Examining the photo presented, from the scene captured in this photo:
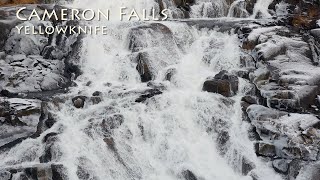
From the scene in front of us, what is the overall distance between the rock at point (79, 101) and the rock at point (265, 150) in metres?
5.31

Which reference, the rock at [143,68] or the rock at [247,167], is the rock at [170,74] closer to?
the rock at [143,68]

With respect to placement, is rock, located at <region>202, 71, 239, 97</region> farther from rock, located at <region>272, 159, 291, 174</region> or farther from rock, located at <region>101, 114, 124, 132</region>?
rock, located at <region>101, 114, 124, 132</region>

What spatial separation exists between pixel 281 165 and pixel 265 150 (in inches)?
24.9

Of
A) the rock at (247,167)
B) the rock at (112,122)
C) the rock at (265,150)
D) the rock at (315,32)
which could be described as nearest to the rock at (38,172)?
the rock at (112,122)

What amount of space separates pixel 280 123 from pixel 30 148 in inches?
266

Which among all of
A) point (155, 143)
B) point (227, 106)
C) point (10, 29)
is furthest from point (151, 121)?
point (10, 29)

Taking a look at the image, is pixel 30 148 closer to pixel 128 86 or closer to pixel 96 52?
pixel 128 86

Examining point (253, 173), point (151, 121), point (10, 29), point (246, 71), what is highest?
point (10, 29)

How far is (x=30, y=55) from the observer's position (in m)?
15.1

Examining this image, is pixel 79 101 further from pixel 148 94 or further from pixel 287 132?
pixel 287 132

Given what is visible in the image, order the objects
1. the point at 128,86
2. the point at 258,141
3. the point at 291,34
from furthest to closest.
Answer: the point at 291,34 → the point at 128,86 → the point at 258,141

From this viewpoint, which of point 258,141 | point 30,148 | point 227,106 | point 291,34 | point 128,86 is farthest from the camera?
point 291,34

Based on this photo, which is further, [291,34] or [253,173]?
[291,34]

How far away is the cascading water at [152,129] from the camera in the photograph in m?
10.0
